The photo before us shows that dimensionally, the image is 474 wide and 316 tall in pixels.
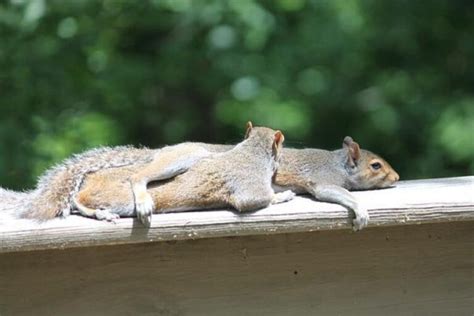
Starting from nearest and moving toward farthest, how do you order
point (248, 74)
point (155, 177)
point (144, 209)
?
point (144, 209) → point (155, 177) → point (248, 74)

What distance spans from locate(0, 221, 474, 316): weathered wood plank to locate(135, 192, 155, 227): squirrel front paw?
0.18 metres

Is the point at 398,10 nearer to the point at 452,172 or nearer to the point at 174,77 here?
the point at 452,172

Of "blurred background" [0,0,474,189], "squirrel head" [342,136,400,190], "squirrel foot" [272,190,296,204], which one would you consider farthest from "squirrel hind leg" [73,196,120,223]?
"blurred background" [0,0,474,189]

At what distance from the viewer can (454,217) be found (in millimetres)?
2365

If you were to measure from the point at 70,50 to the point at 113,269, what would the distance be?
3.46 m

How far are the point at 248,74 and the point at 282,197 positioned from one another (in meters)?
3.72

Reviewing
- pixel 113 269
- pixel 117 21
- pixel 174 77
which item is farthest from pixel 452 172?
pixel 113 269

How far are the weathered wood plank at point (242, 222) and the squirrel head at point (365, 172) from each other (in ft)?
0.49

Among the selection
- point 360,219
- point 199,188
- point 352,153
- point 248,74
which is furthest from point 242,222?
point 248,74

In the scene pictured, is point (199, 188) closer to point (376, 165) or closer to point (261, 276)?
point (261, 276)

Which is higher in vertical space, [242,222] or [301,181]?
[301,181]

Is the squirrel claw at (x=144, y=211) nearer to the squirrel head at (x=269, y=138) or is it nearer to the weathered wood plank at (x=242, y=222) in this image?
the weathered wood plank at (x=242, y=222)

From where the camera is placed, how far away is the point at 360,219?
2264 millimetres

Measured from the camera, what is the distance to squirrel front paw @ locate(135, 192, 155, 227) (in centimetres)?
213
